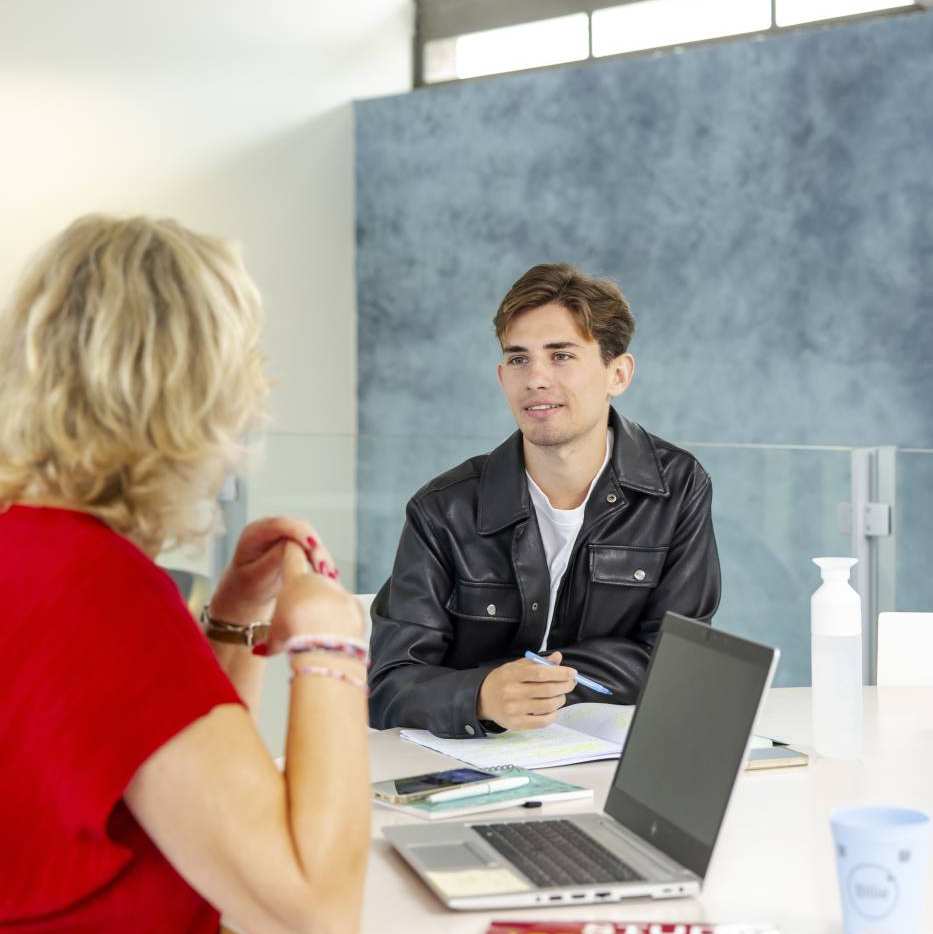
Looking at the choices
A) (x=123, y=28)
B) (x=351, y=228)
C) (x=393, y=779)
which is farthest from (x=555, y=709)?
(x=351, y=228)

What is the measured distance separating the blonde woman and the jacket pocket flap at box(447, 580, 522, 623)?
1.23 meters

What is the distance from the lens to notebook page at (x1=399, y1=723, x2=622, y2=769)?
1843mm

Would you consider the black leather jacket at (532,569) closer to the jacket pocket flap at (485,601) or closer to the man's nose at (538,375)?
the jacket pocket flap at (485,601)

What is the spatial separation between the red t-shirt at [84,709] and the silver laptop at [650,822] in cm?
37

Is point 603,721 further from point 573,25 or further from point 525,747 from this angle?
point 573,25

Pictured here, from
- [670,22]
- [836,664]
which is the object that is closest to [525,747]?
[836,664]

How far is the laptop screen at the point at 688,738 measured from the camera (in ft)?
4.28

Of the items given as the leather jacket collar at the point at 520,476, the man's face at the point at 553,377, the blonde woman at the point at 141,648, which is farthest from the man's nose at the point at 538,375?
the blonde woman at the point at 141,648

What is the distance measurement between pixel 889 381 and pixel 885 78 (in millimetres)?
1255

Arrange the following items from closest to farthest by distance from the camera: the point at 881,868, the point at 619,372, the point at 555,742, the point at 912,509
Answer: the point at 881,868
the point at 555,742
the point at 619,372
the point at 912,509

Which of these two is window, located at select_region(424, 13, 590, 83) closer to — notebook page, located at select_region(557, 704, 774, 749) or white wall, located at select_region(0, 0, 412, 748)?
white wall, located at select_region(0, 0, 412, 748)

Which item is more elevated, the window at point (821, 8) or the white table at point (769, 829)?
the window at point (821, 8)

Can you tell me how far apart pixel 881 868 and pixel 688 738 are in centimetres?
A: 31

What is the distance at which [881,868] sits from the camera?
1111mm
